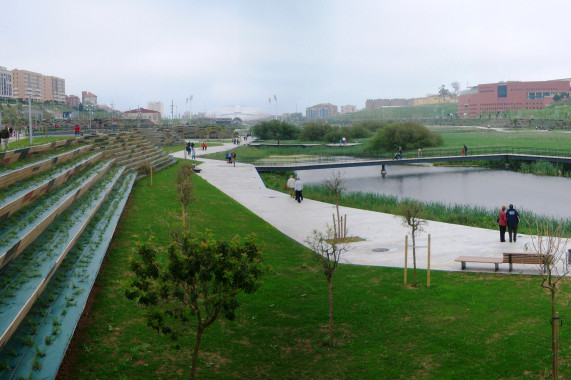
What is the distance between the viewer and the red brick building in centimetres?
17575

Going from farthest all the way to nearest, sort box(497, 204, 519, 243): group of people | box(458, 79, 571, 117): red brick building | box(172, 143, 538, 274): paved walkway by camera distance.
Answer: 1. box(458, 79, 571, 117): red brick building
2. box(497, 204, 519, 243): group of people
3. box(172, 143, 538, 274): paved walkway

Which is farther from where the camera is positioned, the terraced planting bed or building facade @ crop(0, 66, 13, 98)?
building facade @ crop(0, 66, 13, 98)

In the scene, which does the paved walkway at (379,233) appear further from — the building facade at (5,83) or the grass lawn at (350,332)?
the building facade at (5,83)

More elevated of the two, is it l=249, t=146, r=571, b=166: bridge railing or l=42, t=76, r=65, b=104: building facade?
l=42, t=76, r=65, b=104: building facade

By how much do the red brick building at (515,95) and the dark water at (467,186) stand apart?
134 metres

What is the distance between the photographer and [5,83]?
148 m

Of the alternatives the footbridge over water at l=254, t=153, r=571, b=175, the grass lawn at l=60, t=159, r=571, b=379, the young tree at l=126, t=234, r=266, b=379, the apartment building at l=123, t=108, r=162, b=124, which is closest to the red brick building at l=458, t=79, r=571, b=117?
the apartment building at l=123, t=108, r=162, b=124

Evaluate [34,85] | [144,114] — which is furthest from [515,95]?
[34,85]

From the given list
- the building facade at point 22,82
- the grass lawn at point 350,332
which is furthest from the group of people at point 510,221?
the building facade at point 22,82

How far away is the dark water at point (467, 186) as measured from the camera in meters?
32.2

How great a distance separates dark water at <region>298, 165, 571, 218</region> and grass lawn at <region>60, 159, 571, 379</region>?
1680 centimetres

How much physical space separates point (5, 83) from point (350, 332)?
521 feet

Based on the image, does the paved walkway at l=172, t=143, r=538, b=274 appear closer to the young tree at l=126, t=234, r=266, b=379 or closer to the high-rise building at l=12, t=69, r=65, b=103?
the young tree at l=126, t=234, r=266, b=379

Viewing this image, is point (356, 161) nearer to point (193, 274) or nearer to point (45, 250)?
point (45, 250)
